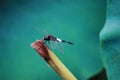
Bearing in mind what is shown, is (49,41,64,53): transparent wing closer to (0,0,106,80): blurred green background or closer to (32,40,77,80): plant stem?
(0,0,106,80): blurred green background

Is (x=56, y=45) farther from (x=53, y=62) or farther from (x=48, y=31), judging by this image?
(x=53, y=62)

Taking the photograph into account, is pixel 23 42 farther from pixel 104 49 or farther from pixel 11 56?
pixel 104 49

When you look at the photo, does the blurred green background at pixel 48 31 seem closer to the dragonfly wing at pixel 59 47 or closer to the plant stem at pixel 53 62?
the dragonfly wing at pixel 59 47

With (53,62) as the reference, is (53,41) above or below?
above

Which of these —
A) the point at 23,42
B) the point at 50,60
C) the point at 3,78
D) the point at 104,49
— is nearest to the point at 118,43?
the point at 104,49

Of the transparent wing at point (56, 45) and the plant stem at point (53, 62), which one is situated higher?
the transparent wing at point (56, 45)

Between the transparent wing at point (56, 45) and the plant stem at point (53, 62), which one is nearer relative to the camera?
the plant stem at point (53, 62)

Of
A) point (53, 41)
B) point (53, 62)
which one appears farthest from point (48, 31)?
point (53, 62)

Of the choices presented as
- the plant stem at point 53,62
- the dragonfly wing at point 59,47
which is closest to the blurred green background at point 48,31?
the dragonfly wing at point 59,47
